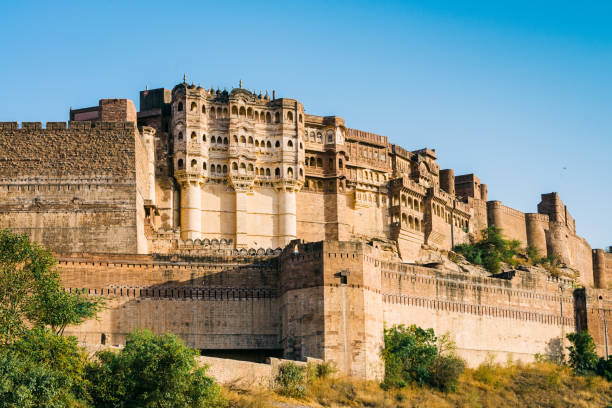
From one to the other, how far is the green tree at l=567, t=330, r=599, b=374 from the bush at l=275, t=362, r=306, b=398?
17920mm

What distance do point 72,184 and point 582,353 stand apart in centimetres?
2585

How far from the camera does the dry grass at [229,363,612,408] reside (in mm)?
Result: 38875

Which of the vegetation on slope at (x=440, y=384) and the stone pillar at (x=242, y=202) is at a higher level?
the stone pillar at (x=242, y=202)

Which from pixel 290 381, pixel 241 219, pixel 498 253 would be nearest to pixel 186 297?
pixel 290 381

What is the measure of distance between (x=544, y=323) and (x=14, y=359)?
99.9ft

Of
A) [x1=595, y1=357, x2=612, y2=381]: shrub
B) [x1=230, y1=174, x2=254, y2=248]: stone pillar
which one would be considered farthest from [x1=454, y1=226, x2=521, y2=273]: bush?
[x1=230, y1=174, x2=254, y2=248]: stone pillar

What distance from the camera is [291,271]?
4366cm

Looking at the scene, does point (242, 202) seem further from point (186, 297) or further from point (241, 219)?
point (186, 297)

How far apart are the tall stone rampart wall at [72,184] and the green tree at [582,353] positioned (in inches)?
852

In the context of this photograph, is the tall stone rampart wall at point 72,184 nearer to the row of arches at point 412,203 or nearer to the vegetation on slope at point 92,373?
the vegetation on slope at point 92,373

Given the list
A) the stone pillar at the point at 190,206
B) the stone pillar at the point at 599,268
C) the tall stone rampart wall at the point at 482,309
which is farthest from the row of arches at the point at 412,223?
the stone pillar at the point at 599,268

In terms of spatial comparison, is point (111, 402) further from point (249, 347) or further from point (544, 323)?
point (544, 323)

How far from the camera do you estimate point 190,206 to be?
5728 cm

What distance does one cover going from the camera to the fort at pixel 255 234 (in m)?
43.0
